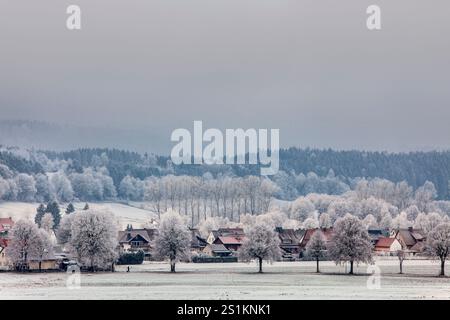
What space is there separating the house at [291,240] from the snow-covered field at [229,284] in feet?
85.5

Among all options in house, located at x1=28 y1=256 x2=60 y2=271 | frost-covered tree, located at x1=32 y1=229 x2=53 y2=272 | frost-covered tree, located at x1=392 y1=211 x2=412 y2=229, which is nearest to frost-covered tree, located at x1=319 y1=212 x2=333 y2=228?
frost-covered tree, located at x1=392 y1=211 x2=412 y2=229

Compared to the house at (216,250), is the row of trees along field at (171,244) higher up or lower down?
higher up

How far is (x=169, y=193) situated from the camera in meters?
189

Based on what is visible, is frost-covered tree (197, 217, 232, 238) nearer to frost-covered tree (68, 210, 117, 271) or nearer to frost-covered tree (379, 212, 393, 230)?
frost-covered tree (379, 212, 393, 230)

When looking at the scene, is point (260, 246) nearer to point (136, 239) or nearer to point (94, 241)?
point (94, 241)

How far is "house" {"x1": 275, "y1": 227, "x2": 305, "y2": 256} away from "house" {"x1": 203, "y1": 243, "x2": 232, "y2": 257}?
23.6ft

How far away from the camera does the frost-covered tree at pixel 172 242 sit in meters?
85.6

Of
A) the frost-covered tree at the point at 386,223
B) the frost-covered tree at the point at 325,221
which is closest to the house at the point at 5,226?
the frost-covered tree at the point at 325,221

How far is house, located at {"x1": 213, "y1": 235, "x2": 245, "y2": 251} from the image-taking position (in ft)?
384

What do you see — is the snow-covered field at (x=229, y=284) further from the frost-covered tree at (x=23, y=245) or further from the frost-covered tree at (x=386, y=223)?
the frost-covered tree at (x=386, y=223)

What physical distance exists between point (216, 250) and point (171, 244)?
28.7m

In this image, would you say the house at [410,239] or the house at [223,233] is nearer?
the house at [410,239]

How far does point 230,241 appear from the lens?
120312 millimetres
